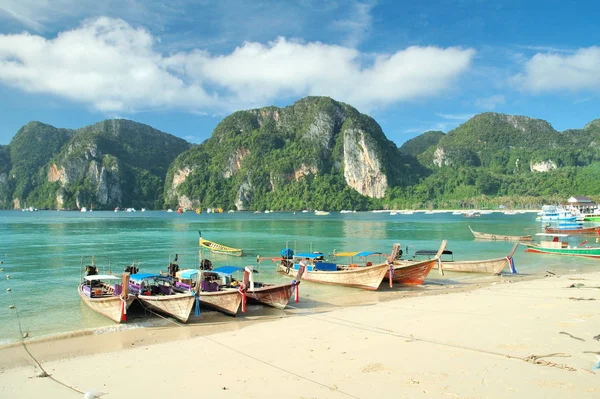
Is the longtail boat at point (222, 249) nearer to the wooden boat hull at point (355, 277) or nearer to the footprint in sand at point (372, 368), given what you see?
the wooden boat hull at point (355, 277)

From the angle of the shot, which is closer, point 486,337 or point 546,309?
point 486,337

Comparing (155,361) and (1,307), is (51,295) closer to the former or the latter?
(1,307)

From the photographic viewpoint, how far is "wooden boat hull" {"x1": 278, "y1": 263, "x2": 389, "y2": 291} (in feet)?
73.6

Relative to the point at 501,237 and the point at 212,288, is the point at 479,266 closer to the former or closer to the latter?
the point at 212,288

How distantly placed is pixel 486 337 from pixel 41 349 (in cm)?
1358

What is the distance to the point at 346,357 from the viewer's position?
10.8m

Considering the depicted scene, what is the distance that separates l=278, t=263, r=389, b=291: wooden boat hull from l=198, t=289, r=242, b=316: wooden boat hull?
25.8ft

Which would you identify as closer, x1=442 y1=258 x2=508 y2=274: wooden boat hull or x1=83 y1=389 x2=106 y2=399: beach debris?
x1=83 y1=389 x2=106 y2=399: beach debris

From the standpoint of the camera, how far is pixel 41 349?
1370cm

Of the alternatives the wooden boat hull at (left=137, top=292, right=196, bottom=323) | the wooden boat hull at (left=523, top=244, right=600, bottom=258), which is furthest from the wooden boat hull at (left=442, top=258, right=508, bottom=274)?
the wooden boat hull at (left=137, top=292, right=196, bottom=323)

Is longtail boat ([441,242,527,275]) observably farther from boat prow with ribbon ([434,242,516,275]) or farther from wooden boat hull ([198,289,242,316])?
wooden boat hull ([198,289,242,316])

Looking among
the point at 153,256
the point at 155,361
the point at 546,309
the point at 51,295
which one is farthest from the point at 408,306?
the point at 153,256

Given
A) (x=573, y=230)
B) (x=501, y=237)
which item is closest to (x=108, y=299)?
(x=501, y=237)

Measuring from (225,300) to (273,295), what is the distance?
85.6 inches
